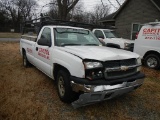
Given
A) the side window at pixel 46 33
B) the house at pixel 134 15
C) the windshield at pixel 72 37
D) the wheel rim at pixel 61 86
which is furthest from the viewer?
the house at pixel 134 15

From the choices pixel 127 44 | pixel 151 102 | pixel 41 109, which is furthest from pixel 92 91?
pixel 127 44

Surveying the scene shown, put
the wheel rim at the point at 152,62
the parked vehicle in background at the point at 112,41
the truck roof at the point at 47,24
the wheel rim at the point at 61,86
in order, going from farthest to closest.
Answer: the parked vehicle in background at the point at 112,41
the wheel rim at the point at 152,62
the truck roof at the point at 47,24
the wheel rim at the point at 61,86

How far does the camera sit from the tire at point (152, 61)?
733 cm

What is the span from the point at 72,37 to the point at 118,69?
1.77 m

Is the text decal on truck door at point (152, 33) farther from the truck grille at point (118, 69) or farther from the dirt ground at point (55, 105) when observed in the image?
the truck grille at point (118, 69)

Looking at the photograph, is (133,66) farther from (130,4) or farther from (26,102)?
(130,4)

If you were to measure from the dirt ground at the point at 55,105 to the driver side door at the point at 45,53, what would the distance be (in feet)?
1.87

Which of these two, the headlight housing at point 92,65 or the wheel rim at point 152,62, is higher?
the headlight housing at point 92,65

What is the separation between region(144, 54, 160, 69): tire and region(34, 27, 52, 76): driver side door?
16.1ft

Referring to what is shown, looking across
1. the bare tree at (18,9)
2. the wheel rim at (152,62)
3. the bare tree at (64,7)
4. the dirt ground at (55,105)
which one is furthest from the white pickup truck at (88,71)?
the bare tree at (18,9)

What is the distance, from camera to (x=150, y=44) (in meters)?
7.48

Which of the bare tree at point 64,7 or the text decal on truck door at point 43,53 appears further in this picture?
the bare tree at point 64,7

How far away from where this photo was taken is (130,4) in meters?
18.7

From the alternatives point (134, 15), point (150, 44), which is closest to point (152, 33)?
point (150, 44)
